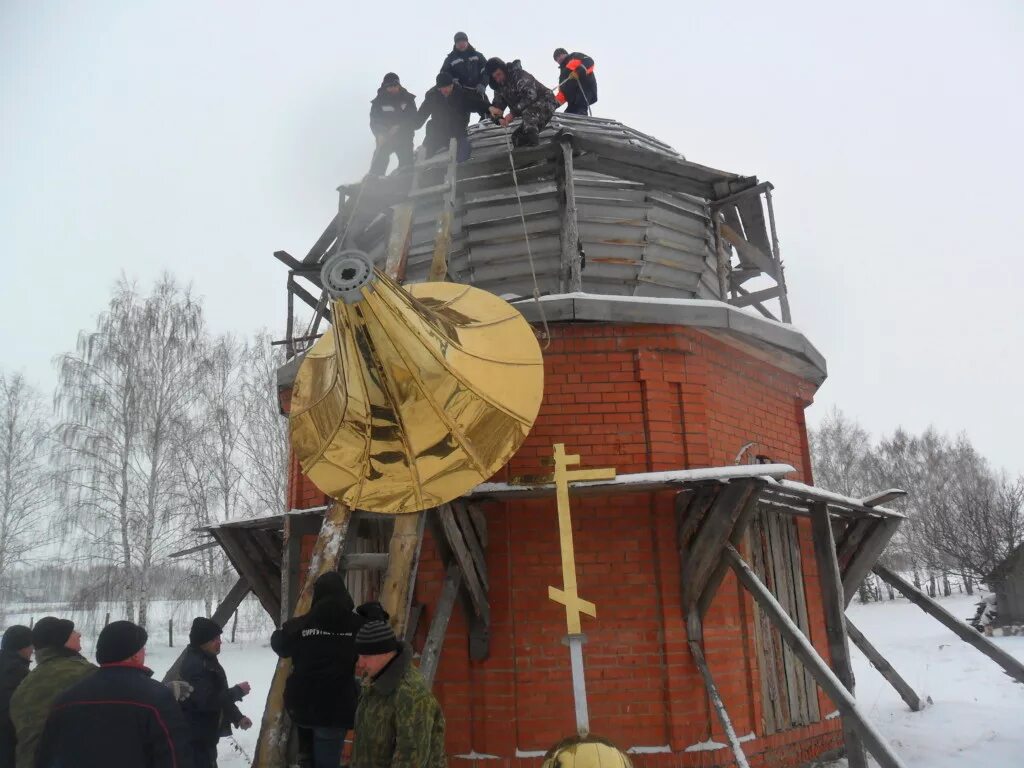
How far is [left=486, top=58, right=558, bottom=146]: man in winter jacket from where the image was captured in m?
6.94

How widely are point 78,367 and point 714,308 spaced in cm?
1793

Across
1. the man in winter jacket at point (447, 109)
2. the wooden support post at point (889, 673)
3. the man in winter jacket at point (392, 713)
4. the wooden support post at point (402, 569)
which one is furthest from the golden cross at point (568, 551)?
the wooden support post at point (889, 673)

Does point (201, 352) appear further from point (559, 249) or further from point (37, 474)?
point (559, 249)

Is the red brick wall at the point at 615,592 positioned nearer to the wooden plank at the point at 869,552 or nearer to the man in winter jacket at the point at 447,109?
the wooden plank at the point at 869,552

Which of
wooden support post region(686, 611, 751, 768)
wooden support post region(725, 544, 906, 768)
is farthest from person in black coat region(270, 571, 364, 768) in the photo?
wooden support post region(725, 544, 906, 768)

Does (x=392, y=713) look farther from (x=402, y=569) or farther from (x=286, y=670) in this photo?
(x=286, y=670)

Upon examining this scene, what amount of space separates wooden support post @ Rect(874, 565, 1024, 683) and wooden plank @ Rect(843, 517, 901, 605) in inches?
16.9

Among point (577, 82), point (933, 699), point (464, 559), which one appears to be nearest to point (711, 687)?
point (464, 559)

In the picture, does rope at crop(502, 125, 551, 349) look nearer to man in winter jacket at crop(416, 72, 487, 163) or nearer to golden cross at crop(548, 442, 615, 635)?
man in winter jacket at crop(416, 72, 487, 163)

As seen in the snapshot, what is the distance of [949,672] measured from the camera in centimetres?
1282

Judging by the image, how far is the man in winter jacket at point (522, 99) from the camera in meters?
6.94

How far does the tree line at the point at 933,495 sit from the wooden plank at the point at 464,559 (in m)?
24.6

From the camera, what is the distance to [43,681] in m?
4.09

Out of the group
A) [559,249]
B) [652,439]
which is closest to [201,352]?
[559,249]
